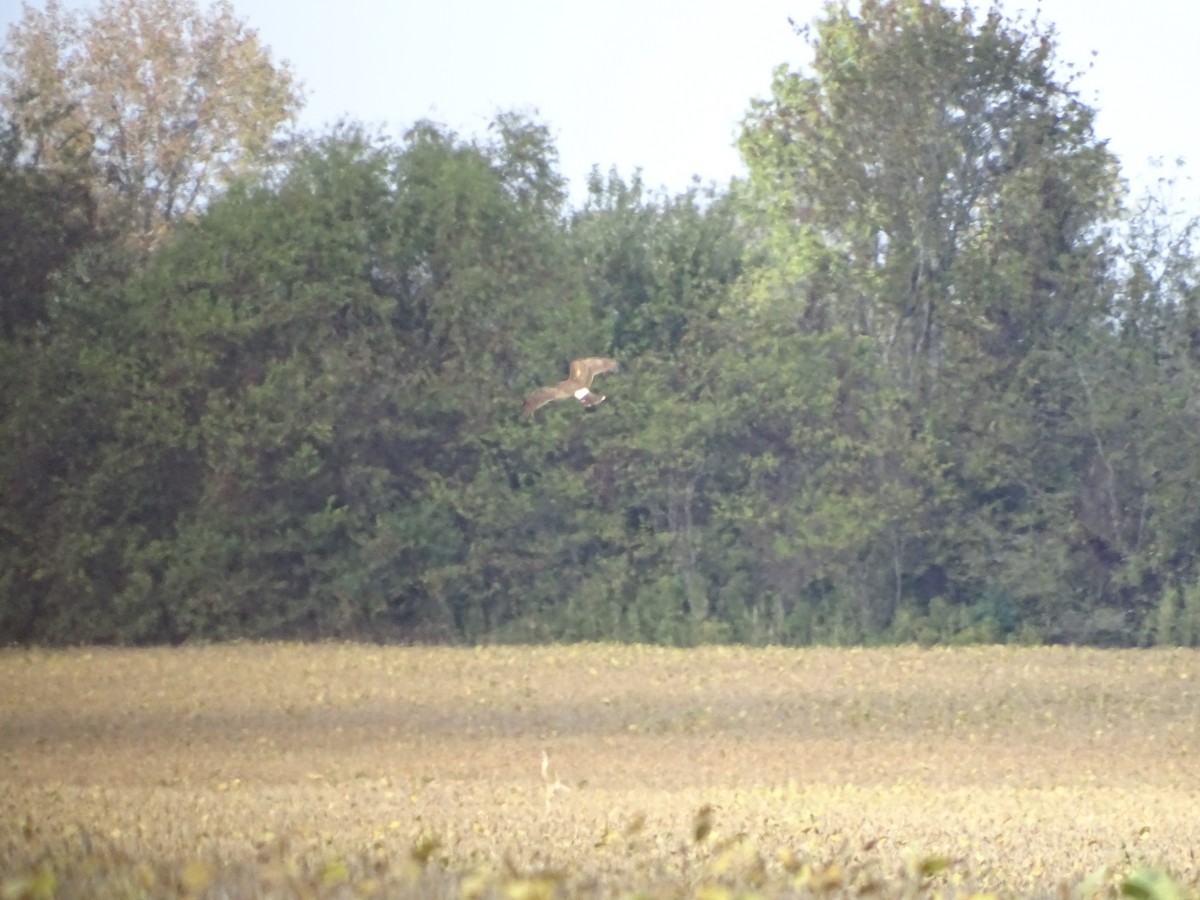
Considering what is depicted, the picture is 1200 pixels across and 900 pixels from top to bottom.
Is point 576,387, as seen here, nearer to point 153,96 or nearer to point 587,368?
point 587,368

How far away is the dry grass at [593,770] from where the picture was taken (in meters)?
5.85

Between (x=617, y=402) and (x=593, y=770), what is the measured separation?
42.6 feet

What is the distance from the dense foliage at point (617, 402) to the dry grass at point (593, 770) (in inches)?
80.5

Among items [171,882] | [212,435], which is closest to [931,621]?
[212,435]

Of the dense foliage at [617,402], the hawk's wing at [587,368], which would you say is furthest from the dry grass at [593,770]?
the hawk's wing at [587,368]

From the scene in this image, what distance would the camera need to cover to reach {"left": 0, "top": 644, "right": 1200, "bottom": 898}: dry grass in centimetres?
585

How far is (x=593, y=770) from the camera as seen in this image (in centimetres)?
1304

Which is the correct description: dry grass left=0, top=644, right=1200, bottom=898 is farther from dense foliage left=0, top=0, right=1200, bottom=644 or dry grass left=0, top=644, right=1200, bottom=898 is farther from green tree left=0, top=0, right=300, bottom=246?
green tree left=0, top=0, right=300, bottom=246

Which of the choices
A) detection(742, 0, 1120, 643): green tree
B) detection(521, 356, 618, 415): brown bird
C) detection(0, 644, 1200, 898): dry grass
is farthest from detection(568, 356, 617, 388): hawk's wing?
detection(742, 0, 1120, 643): green tree

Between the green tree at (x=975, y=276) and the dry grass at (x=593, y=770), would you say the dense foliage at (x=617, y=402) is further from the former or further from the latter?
the dry grass at (x=593, y=770)

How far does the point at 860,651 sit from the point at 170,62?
15599mm

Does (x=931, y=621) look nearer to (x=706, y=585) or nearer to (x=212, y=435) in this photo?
(x=706, y=585)

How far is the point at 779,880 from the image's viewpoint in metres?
5.57

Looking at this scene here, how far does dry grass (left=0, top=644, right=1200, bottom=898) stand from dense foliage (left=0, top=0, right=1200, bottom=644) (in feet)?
6.71
